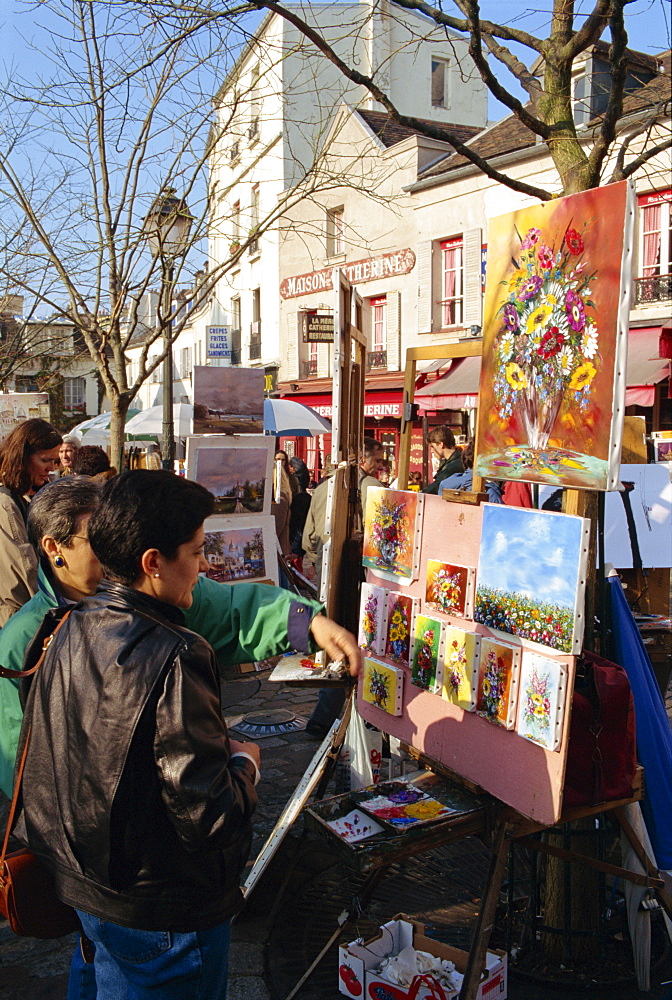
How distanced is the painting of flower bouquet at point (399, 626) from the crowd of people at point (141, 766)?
1600 mm

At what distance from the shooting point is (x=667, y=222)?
46.5 ft

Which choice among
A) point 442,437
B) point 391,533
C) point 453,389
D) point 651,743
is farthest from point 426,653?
point 453,389

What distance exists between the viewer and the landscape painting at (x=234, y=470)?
17.2 feet

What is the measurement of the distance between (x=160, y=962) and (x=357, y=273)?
2104 centimetres

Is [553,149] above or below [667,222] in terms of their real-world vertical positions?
below

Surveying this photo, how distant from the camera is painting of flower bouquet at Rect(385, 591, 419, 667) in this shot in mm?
3352

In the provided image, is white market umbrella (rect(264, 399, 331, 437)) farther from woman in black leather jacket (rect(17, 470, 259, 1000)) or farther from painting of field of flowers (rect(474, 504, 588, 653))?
woman in black leather jacket (rect(17, 470, 259, 1000))

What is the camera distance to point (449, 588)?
3.12m

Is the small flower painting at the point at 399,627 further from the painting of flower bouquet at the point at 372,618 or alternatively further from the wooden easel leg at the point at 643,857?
the wooden easel leg at the point at 643,857

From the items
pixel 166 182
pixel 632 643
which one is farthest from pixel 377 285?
pixel 632 643

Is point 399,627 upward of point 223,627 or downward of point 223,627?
downward

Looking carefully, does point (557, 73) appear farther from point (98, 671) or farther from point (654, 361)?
point (654, 361)

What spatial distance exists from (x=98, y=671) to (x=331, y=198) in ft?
75.2

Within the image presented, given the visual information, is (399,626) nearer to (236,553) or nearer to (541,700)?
(541,700)
